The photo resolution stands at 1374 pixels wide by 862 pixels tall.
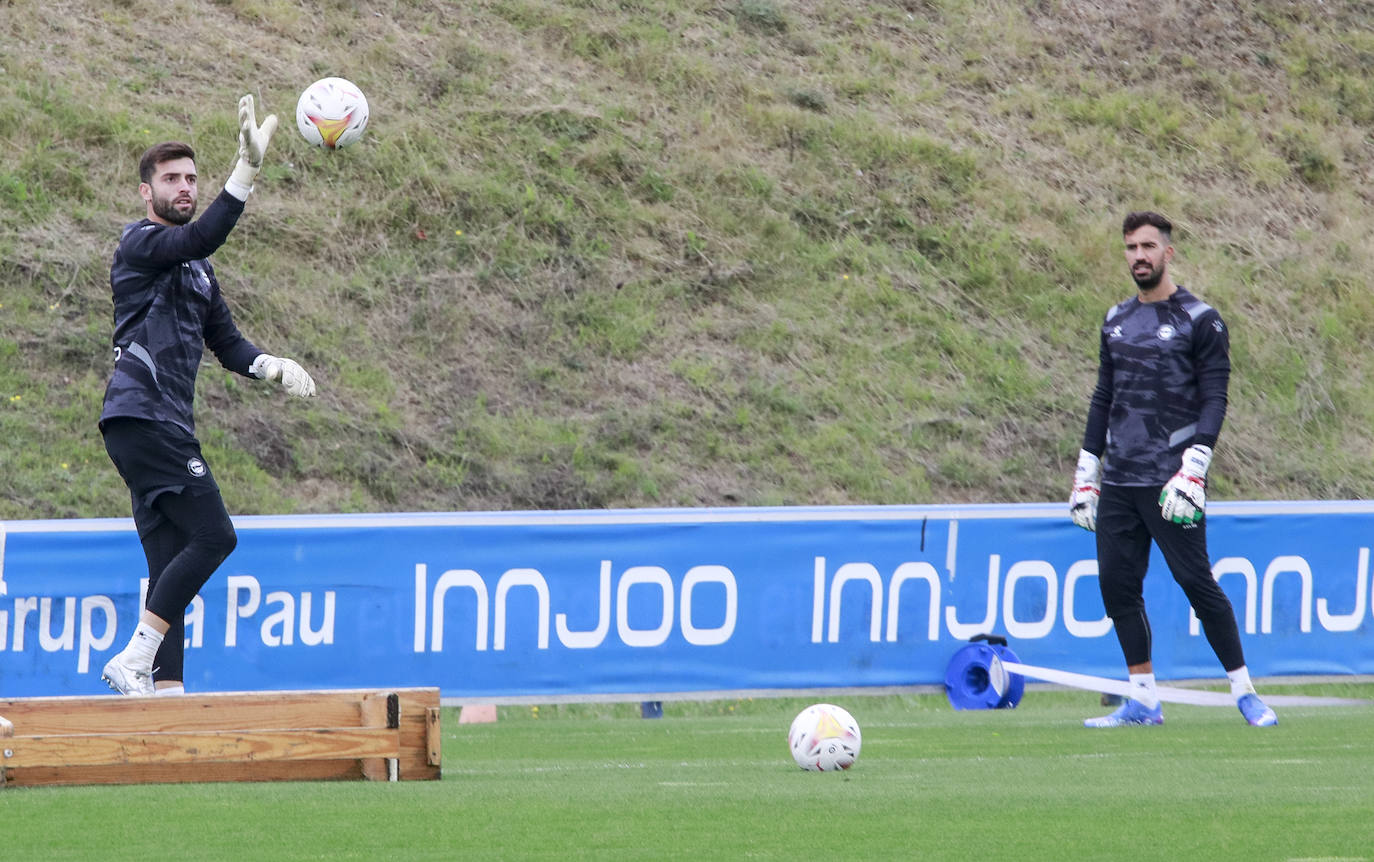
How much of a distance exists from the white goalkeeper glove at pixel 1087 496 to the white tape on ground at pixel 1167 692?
0.85 meters

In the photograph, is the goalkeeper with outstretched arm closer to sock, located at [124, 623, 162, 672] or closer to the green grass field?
sock, located at [124, 623, 162, 672]

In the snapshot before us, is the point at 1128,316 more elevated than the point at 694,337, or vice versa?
the point at 694,337

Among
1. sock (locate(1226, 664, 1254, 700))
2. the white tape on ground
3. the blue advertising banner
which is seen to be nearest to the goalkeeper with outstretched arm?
the blue advertising banner

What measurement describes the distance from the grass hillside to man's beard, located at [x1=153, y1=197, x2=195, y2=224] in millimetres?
7054

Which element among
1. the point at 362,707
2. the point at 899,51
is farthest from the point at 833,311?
the point at 362,707

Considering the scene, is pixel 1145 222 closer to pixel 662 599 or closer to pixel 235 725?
pixel 662 599

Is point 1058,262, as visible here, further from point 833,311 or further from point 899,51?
point 899,51

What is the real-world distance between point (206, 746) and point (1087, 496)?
4.78 meters

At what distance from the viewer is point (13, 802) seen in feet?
18.1

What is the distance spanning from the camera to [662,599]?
10.9 m

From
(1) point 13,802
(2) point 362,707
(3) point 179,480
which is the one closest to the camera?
(1) point 13,802

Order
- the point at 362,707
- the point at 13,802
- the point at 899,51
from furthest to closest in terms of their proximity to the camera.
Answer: the point at 899,51 → the point at 362,707 → the point at 13,802

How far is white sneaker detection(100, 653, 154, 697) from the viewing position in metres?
6.73

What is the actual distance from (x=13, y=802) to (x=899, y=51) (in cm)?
1855
